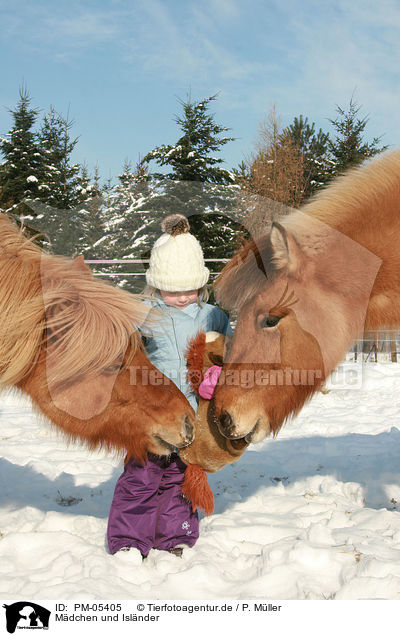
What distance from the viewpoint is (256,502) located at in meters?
3.56

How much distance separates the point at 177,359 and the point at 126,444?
65 cm

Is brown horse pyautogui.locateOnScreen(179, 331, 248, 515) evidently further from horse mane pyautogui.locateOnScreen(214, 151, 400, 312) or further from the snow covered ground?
the snow covered ground

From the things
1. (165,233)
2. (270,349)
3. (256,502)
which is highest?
(165,233)

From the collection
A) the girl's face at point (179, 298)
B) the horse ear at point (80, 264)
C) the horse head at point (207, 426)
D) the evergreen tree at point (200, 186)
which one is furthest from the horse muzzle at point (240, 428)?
the evergreen tree at point (200, 186)

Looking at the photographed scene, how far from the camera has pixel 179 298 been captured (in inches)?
115

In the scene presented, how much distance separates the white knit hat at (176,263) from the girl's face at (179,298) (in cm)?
7

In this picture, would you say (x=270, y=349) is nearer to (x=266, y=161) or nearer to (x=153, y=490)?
(x=153, y=490)

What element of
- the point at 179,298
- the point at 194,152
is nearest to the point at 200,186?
the point at 194,152

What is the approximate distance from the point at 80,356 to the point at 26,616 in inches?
45.3

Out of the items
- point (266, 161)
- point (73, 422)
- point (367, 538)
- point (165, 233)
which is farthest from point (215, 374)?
point (266, 161)

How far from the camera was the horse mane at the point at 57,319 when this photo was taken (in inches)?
85.9

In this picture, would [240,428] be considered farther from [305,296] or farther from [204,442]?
[305,296]

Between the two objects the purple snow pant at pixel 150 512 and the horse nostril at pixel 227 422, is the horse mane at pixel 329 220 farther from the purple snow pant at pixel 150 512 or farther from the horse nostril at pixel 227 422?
the purple snow pant at pixel 150 512

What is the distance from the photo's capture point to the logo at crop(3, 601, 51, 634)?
1996mm
